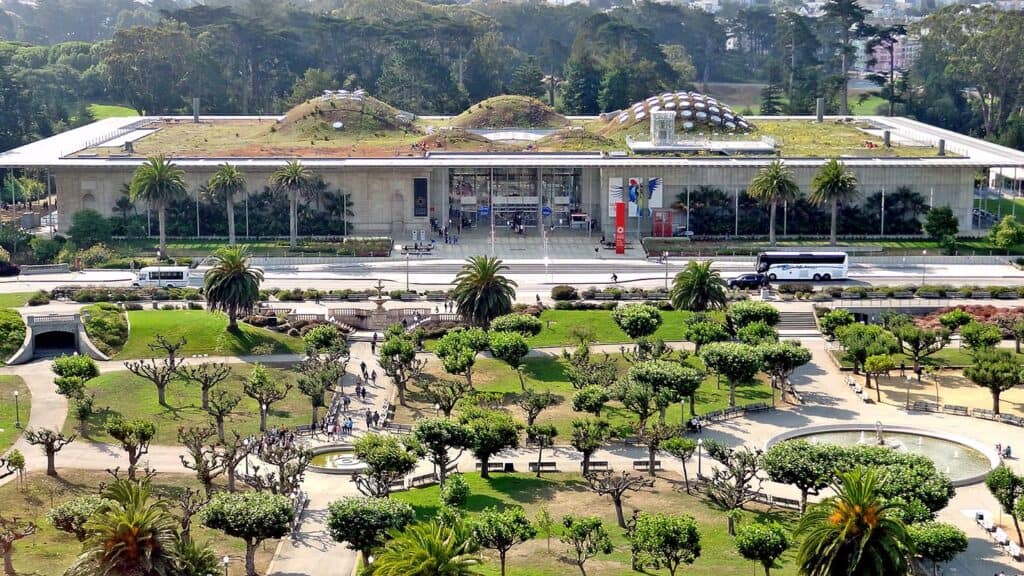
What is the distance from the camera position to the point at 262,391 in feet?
293

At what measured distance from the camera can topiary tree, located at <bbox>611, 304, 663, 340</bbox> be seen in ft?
343

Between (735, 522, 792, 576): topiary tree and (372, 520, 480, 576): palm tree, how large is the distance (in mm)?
12498

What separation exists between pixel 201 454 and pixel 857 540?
32.3m

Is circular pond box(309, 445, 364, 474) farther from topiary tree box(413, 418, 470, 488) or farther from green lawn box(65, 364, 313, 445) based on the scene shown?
green lawn box(65, 364, 313, 445)

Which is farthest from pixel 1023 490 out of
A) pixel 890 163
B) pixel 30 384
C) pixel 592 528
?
pixel 890 163

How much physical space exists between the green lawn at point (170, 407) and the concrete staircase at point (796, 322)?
3522 cm

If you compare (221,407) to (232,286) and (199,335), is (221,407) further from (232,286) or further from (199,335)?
(199,335)

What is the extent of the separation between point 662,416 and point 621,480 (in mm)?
14067

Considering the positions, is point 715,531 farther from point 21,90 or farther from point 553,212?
point 21,90

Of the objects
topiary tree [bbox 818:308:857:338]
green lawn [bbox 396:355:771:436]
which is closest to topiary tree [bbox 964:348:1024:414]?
green lawn [bbox 396:355:771:436]

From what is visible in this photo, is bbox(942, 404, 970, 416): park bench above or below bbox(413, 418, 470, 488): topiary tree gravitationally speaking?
below

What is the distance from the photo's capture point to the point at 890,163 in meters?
142

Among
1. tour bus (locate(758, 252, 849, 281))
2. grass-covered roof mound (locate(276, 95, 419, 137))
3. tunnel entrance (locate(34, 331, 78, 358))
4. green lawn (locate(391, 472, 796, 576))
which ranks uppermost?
grass-covered roof mound (locate(276, 95, 419, 137))

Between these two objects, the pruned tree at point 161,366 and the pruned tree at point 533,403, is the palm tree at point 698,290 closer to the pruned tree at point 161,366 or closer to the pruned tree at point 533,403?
the pruned tree at point 533,403
